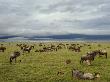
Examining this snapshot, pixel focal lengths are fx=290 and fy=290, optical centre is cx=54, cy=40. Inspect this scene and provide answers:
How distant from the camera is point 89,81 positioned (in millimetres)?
23438

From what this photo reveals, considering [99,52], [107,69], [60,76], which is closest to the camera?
[60,76]

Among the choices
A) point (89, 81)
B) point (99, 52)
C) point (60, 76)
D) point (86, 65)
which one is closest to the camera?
point (89, 81)

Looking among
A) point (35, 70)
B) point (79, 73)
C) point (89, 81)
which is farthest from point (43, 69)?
point (89, 81)

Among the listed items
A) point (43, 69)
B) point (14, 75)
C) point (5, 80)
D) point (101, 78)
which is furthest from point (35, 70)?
point (101, 78)

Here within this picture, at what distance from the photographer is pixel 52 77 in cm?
2605

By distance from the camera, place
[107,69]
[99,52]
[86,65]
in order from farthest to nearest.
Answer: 1. [99,52]
2. [86,65]
3. [107,69]

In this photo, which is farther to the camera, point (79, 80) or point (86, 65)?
point (86, 65)

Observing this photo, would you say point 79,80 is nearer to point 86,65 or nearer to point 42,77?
point 42,77

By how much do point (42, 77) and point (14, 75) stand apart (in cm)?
299

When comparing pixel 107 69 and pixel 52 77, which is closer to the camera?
pixel 52 77

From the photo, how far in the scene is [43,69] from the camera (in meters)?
31.1

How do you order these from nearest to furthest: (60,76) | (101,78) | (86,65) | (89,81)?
(89,81)
(101,78)
(60,76)
(86,65)

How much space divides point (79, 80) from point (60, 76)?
2.88 meters

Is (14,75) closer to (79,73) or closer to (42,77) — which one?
(42,77)
